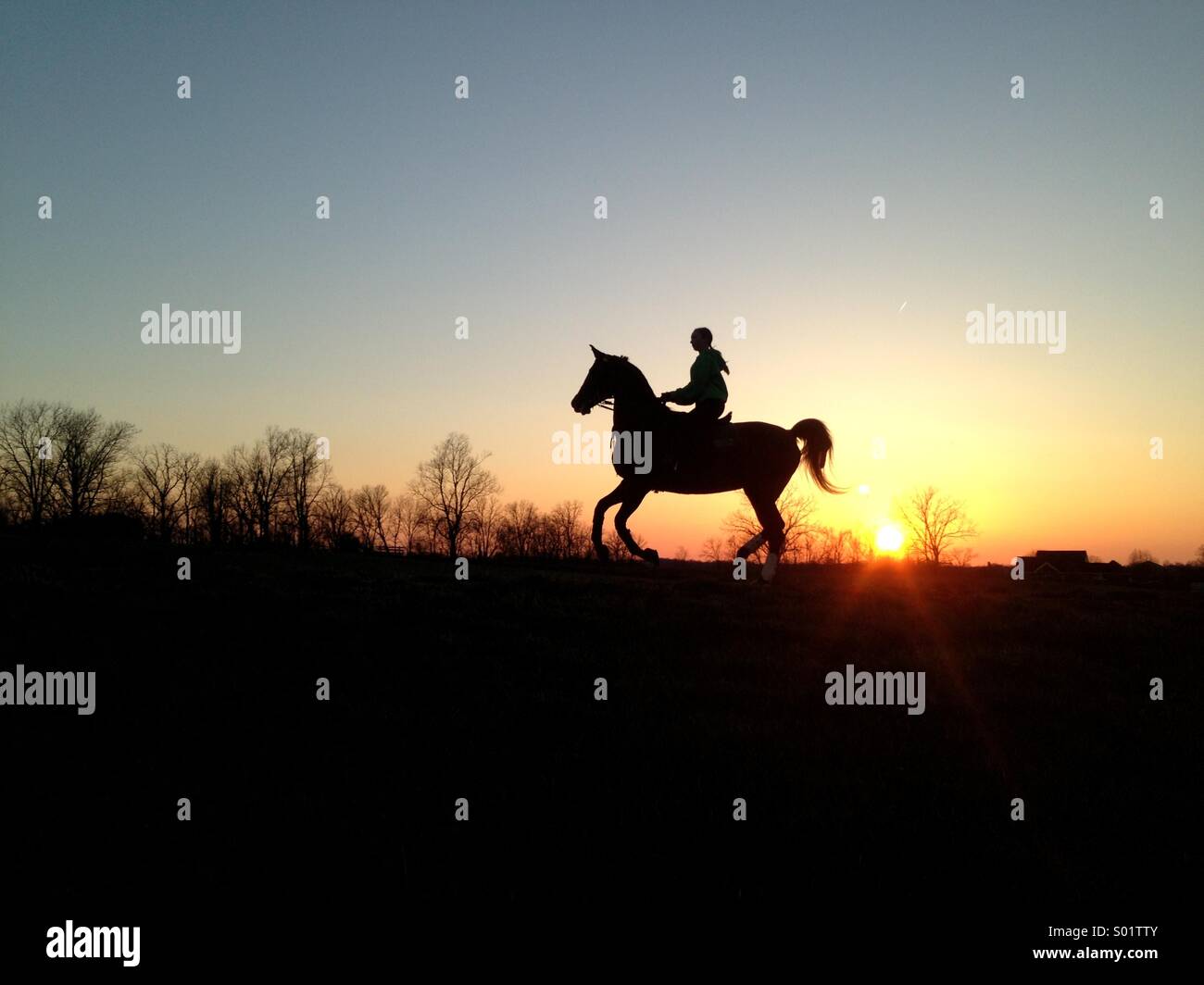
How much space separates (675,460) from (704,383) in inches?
48.9

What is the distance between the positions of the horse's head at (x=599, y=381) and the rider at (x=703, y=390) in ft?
2.59

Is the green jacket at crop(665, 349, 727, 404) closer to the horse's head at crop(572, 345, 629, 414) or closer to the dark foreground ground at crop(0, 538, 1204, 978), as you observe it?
the horse's head at crop(572, 345, 629, 414)

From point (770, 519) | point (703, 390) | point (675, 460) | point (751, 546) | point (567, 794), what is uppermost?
point (703, 390)

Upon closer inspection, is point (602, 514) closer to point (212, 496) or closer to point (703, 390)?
point (703, 390)

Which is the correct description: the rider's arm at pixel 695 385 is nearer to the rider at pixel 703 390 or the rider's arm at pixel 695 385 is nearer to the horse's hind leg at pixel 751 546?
the rider at pixel 703 390

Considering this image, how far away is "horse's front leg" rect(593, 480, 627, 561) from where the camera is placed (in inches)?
426

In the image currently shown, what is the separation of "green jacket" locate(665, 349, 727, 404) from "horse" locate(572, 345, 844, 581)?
0.87 feet

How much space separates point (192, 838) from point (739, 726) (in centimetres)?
505

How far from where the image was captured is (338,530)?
104562 millimetres

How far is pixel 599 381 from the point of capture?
38.9ft

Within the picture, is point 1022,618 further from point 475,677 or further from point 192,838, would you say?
point 192,838

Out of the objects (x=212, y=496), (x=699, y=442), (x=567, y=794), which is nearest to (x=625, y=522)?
(x=699, y=442)
